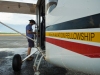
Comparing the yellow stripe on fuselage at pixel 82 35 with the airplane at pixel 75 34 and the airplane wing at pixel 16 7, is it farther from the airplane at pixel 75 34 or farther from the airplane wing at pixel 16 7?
the airplane wing at pixel 16 7

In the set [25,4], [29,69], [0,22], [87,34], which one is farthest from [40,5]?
[87,34]

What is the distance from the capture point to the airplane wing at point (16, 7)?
6387 mm

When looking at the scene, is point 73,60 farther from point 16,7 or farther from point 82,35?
point 16,7

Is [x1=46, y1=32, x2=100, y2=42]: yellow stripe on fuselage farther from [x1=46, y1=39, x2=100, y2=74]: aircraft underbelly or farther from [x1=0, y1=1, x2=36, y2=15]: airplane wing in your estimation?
[x1=0, y1=1, x2=36, y2=15]: airplane wing

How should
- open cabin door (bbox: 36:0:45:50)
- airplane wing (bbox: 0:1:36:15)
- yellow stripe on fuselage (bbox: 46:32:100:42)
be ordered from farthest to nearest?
airplane wing (bbox: 0:1:36:15) < open cabin door (bbox: 36:0:45:50) < yellow stripe on fuselage (bbox: 46:32:100:42)

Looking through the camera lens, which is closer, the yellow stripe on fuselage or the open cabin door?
the yellow stripe on fuselage

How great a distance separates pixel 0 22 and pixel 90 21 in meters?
2.92

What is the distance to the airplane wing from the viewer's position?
6.39 metres

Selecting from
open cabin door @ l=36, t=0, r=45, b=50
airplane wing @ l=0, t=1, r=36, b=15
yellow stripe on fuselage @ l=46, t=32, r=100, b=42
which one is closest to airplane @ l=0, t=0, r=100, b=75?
yellow stripe on fuselage @ l=46, t=32, r=100, b=42

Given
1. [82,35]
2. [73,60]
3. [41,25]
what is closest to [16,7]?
[41,25]

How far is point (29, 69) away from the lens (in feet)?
19.4

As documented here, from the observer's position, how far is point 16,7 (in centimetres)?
698

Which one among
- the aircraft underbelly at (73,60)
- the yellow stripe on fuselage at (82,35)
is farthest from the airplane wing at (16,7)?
the yellow stripe on fuselage at (82,35)

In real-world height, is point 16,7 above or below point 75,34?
above
